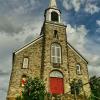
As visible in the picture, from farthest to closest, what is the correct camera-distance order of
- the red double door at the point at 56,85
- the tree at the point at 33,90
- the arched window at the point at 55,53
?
1. the arched window at the point at 55,53
2. the red double door at the point at 56,85
3. the tree at the point at 33,90

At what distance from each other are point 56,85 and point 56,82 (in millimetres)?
553

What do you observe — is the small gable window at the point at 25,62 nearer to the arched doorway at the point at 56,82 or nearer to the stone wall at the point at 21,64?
the stone wall at the point at 21,64

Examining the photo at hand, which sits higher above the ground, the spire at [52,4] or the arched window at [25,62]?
the spire at [52,4]

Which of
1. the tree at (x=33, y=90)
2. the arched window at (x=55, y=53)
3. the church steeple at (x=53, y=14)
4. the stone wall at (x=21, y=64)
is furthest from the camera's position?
the church steeple at (x=53, y=14)

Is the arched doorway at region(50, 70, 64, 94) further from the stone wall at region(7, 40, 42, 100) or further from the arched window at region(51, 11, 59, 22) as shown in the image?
the arched window at region(51, 11, 59, 22)

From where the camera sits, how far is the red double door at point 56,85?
105 ft

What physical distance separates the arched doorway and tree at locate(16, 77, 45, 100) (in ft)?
10.9

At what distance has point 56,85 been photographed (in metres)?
32.4

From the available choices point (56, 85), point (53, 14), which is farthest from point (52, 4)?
point (56, 85)

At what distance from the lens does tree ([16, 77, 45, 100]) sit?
Answer: 27.8 metres

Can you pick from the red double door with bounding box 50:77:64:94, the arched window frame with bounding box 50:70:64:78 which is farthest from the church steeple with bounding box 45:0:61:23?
the red double door with bounding box 50:77:64:94

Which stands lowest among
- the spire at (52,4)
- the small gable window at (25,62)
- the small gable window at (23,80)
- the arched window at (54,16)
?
the small gable window at (23,80)

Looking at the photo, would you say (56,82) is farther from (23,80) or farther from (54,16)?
(54,16)

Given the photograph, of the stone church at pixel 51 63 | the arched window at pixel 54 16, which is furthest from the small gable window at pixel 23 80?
the arched window at pixel 54 16
